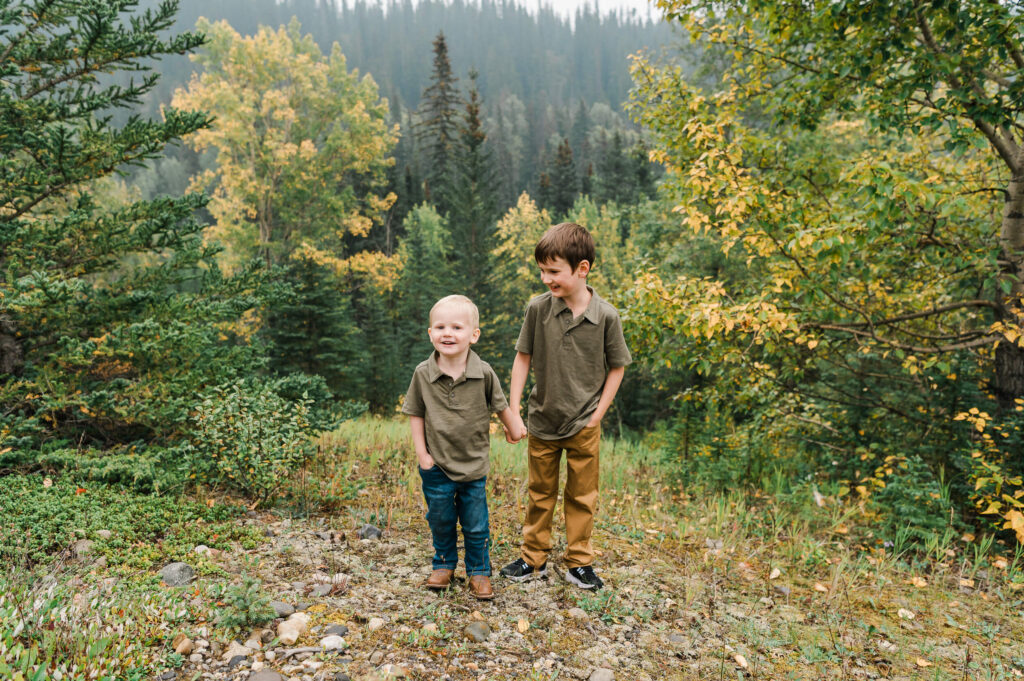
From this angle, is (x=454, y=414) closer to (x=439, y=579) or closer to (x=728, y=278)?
(x=439, y=579)

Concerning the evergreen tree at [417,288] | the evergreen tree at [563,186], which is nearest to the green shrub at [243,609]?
the evergreen tree at [417,288]

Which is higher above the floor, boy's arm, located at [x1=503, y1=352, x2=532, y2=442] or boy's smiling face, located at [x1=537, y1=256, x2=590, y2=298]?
boy's smiling face, located at [x1=537, y1=256, x2=590, y2=298]

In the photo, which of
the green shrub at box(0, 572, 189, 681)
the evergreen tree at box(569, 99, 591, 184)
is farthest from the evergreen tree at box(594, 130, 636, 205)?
the green shrub at box(0, 572, 189, 681)

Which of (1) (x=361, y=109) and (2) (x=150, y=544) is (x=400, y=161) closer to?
(1) (x=361, y=109)

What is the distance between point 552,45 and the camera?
194125 millimetres

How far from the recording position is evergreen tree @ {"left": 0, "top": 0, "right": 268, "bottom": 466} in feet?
13.8

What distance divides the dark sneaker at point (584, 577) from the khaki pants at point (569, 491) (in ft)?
0.15

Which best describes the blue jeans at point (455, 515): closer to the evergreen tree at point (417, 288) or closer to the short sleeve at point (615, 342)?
the short sleeve at point (615, 342)

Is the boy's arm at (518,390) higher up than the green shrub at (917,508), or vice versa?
the boy's arm at (518,390)

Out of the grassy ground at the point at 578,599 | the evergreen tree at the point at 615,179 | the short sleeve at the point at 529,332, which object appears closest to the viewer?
the grassy ground at the point at 578,599

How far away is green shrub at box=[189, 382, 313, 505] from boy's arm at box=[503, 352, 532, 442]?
2027 millimetres

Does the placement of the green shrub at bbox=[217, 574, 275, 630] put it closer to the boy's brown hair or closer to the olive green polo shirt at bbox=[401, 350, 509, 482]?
the olive green polo shirt at bbox=[401, 350, 509, 482]

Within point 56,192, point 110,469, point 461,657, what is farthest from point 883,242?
point 56,192

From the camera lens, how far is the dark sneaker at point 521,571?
3.37m
